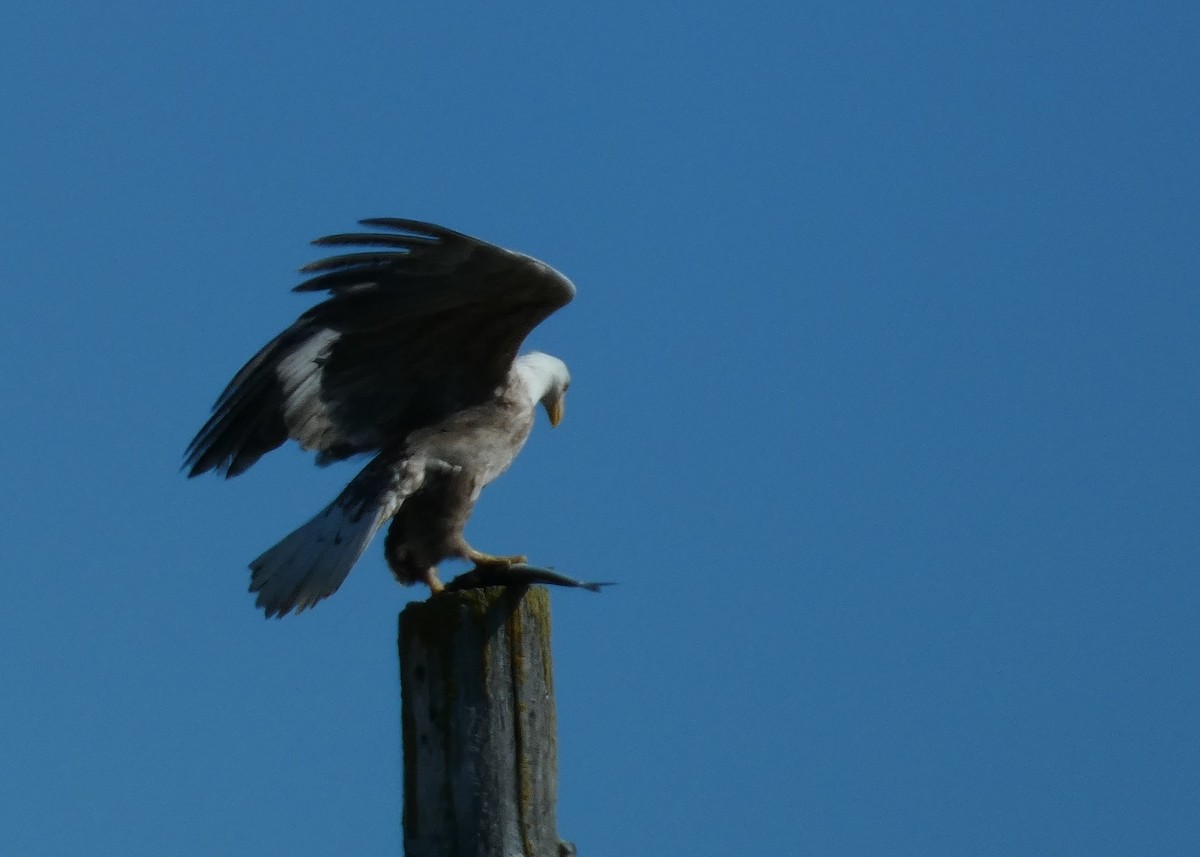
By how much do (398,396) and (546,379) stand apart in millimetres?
659

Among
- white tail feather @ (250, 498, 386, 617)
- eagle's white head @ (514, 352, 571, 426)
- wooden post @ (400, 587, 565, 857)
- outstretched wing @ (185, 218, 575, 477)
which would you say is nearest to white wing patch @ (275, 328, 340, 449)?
outstretched wing @ (185, 218, 575, 477)

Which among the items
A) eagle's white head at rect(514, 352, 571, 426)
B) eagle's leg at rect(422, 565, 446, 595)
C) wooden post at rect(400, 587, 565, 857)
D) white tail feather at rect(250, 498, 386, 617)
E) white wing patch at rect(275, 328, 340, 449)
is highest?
eagle's white head at rect(514, 352, 571, 426)

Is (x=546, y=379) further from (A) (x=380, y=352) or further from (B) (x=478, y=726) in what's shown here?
(B) (x=478, y=726)

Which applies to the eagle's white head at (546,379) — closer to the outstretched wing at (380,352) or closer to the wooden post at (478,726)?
the outstretched wing at (380,352)

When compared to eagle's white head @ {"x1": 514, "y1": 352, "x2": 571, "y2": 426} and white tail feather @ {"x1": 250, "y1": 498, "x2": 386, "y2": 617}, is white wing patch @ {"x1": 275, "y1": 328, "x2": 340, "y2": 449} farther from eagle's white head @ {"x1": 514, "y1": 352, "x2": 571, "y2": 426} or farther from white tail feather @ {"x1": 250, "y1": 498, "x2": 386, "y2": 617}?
eagle's white head @ {"x1": 514, "y1": 352, "x2": 571, "y2": 426}

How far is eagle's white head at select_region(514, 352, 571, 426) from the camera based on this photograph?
573 centimetres

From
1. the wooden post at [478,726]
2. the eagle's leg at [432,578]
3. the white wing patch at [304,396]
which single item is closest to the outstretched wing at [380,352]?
the white wing patch at [304,396]

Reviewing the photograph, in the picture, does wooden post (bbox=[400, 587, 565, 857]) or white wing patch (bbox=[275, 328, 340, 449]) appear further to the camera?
white wing patch (bbox=[275, 328, 340, 449])

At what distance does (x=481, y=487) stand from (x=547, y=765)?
1750mm

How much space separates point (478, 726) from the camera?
145 inches

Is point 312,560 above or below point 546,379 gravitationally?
below

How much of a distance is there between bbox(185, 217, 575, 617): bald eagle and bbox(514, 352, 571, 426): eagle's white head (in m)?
0.03

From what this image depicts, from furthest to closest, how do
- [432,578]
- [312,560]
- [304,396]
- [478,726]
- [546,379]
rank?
[546,379] → [304,396] → [432,578] → [312,560] → [478,726]

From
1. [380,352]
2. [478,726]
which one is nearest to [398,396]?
[380,352]
